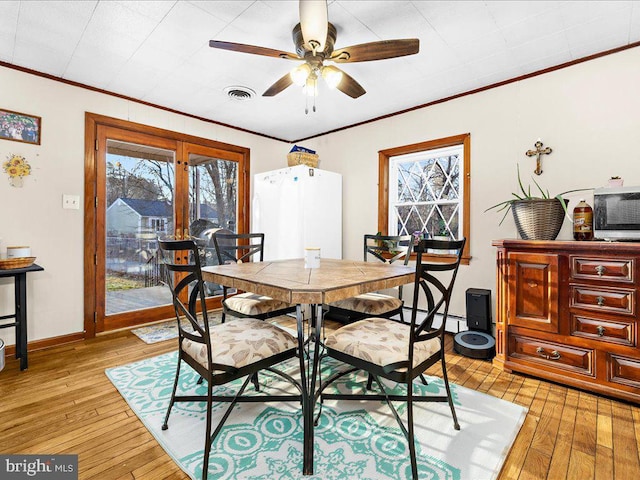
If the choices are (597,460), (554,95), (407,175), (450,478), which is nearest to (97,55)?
(407,175)

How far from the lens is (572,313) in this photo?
210cm

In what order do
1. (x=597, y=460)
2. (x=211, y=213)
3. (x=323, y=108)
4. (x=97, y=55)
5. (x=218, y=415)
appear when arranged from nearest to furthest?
1. (x=597, y=460)
2. (x=218, y=415)
3. (x=97, y=55)
4. (x=323, y=108)
5. (x=211, y=213)

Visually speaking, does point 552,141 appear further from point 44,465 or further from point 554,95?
point 44,465

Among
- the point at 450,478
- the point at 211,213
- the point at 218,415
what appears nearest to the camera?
the point at 450,478

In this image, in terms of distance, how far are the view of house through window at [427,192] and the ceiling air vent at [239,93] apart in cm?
179

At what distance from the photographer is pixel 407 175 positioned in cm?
371

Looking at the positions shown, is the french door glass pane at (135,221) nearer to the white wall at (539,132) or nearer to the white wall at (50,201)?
the white wall at (50,201)

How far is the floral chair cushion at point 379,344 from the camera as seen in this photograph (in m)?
1.46

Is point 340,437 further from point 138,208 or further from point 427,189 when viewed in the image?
point 138,208

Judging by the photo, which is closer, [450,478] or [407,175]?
[450,478]

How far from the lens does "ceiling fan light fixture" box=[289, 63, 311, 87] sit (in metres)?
2.00

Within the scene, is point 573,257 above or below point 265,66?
below

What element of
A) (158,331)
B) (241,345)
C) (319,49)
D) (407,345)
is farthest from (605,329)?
(158,331)

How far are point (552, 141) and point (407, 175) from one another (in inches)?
56.1
